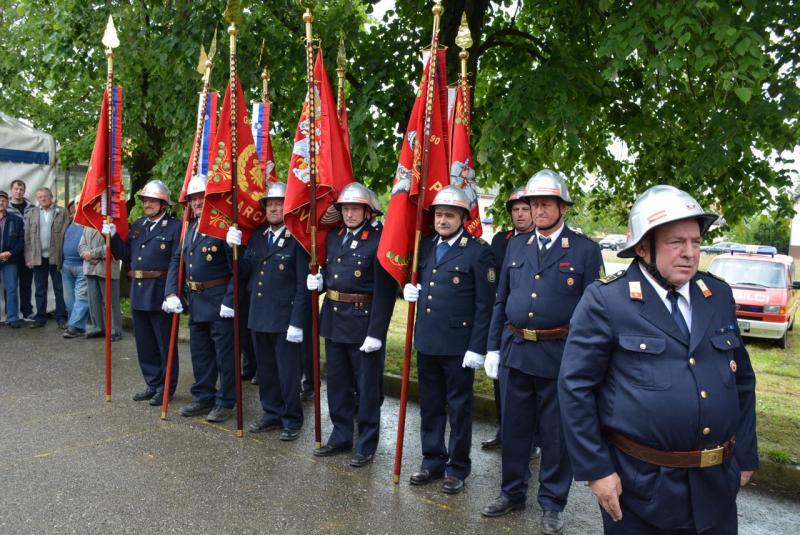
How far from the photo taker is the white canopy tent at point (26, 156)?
435 inches

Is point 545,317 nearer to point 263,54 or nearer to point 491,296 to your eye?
point 491,296

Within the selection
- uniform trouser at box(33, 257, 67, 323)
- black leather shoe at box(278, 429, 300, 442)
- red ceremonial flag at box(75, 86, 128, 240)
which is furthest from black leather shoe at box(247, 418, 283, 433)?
uniform trouser at box(33, 257, 67, 323)

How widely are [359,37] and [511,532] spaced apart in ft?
20.5

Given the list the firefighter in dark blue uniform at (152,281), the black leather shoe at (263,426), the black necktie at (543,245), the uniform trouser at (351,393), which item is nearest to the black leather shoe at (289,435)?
the black leather shoe at (263,426)

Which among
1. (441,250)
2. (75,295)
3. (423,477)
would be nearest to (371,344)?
(441,250)

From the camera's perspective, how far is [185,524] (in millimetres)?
4090

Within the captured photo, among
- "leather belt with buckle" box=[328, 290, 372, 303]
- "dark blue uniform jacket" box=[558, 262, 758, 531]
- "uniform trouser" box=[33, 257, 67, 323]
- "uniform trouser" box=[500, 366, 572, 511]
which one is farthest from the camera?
"uniform trouser" box=[33, 257, 67, 323]

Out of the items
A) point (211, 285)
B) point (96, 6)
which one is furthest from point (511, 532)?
point (96, 6)

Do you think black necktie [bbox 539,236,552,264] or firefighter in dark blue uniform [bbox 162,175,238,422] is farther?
firefighter in dark blue uniform [bbox 162,175,238,422]

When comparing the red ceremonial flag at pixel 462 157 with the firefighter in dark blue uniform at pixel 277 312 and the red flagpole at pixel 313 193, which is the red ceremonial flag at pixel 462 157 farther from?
the firefighter in dark blue uniform at pixel 277 312

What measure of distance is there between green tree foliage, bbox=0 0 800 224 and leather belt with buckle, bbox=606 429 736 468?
9.70ft

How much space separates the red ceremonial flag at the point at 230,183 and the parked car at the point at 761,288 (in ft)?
28.4

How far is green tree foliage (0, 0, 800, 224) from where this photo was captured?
17.2 ft

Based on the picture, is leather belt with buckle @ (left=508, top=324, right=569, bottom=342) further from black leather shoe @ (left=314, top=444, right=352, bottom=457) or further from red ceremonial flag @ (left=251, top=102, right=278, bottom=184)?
red ceremonial flag @ (left=251, top=102, right=278, bottom=184)
